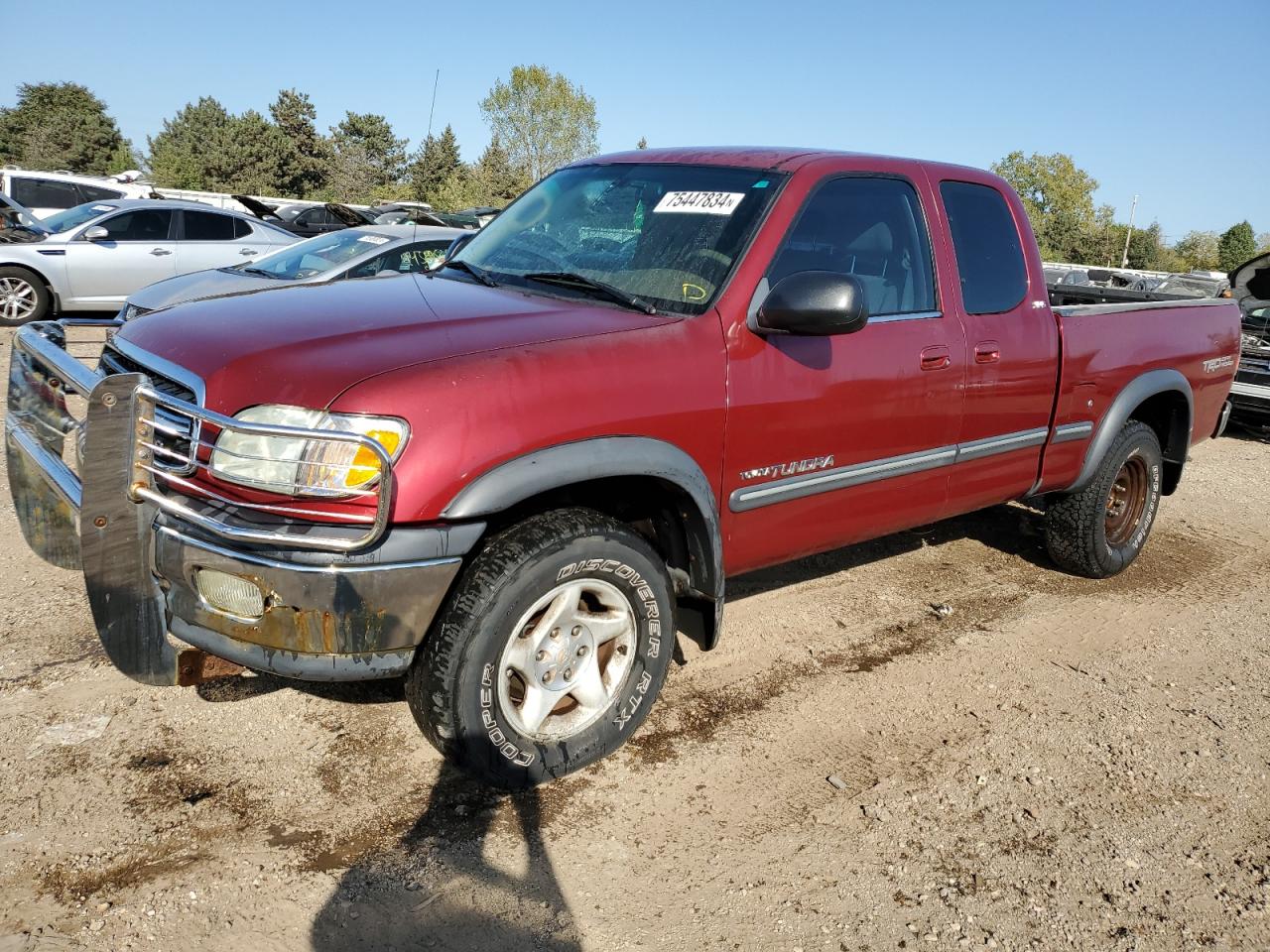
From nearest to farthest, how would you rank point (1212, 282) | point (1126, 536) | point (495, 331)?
1. point (495, 331)
2. point (1126, 536)
3. point (1212, 282)

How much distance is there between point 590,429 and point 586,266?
3.12 ft

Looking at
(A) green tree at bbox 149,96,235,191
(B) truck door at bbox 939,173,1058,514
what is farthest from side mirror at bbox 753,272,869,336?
(A) green tree at bbox 149,96,235,191

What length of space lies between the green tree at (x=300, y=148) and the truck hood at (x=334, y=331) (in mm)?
63269

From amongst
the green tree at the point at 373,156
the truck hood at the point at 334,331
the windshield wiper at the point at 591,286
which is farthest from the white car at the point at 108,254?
the green tree at the point at 373,156

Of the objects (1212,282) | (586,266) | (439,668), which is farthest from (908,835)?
(1212,282)

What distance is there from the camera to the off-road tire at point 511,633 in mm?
2691

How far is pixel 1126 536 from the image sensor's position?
541 centimetres

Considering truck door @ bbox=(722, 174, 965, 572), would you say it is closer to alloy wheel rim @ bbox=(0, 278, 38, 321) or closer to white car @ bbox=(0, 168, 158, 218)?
alloy wheel rim @ bbox=(0, 278, 38, 321)

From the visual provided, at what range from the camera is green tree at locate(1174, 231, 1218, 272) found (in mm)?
56638

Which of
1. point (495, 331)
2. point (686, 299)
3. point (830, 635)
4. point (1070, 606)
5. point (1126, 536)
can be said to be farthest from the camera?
point (1126, 536)

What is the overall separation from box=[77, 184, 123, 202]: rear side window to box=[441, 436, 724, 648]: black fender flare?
679 inches

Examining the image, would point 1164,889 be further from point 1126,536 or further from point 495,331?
point 1126,536

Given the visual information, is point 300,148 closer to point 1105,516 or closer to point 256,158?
point 256,158

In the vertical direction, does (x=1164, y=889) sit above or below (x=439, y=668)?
below
